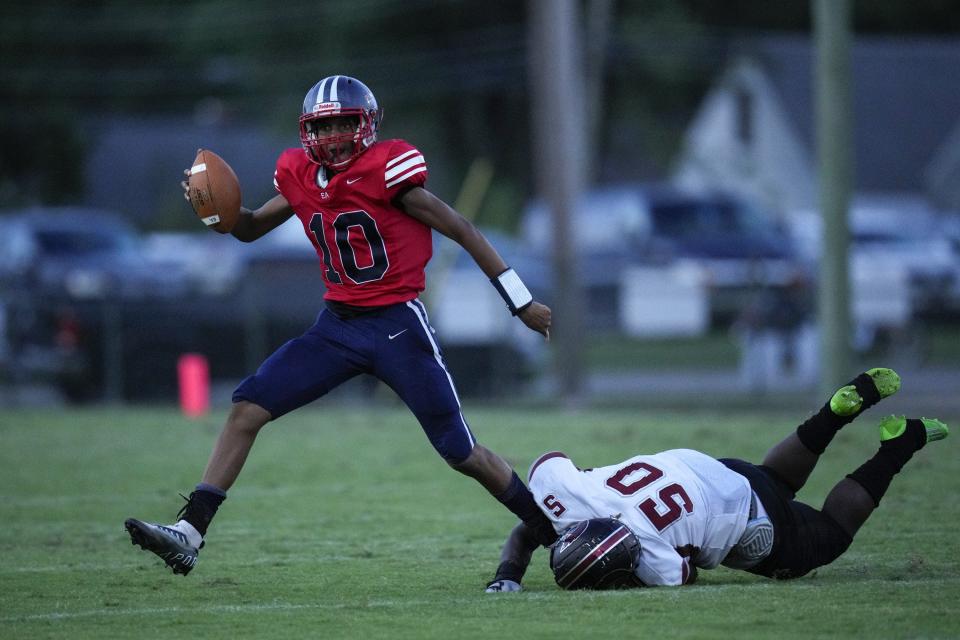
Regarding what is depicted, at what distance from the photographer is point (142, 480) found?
10844 mm

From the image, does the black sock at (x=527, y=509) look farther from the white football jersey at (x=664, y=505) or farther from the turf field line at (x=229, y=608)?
the turf field line at (x=229, y=608)

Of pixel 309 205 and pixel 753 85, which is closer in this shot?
pixel 309 205

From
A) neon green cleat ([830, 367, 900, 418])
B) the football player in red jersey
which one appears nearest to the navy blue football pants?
the football player in red jersey

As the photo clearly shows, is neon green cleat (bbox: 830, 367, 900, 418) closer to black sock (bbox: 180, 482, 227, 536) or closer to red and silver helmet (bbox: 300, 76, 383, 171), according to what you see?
red and silver helmet (bbox: 300, 76, 383, 171)

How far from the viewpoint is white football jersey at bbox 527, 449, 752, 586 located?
612 cm

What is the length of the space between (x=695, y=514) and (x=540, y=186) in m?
31.9

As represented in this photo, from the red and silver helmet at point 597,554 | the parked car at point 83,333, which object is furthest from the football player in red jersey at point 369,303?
the parked car at point 83,333

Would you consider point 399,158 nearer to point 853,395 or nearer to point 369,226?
point 369,226

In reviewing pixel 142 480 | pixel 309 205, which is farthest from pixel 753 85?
pixel 309 205

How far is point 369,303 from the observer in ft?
21.7

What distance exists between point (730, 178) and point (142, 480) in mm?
28629

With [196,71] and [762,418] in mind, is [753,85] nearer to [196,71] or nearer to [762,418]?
[196,71]

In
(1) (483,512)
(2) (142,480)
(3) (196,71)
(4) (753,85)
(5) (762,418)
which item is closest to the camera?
(1) (483,512)

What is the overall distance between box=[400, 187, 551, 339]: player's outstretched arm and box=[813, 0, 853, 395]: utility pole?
873 cm
